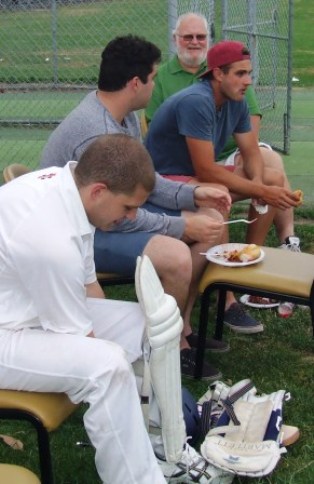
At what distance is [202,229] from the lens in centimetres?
418

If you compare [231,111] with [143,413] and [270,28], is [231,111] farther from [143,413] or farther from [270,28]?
[270,28]

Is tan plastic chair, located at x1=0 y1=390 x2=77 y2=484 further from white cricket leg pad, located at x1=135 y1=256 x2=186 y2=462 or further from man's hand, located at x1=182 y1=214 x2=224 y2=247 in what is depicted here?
man's hand, located at x1=182 y1=214 x2=224 y2=247

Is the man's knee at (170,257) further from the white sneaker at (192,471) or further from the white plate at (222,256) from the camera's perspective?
the white sneaker at (192,471)

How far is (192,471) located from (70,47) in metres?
8.46

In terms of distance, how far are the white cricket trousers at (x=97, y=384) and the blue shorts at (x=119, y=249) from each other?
1.13 metres

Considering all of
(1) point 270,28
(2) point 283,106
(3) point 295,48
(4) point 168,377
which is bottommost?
(3) point 295,48

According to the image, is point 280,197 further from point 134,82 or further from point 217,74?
point 134,82

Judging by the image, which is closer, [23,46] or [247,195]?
[247,195]

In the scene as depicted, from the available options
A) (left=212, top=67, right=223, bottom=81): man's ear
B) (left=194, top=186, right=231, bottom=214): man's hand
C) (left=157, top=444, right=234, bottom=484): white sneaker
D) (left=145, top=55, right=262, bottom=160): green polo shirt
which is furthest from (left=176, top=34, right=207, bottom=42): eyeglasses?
(left=157, top=444, right=234, bottom=484): white sneaker

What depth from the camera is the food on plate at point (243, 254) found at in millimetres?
4137

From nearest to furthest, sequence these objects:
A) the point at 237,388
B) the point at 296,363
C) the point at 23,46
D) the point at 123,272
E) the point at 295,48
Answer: the point at 237,388, the point at 123,272, the point at 296,363, the point at 23,46, the point at 295,48

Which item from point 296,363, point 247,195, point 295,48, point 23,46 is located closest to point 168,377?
point 296,363

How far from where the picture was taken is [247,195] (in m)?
4.93

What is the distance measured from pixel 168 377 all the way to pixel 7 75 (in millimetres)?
8356
